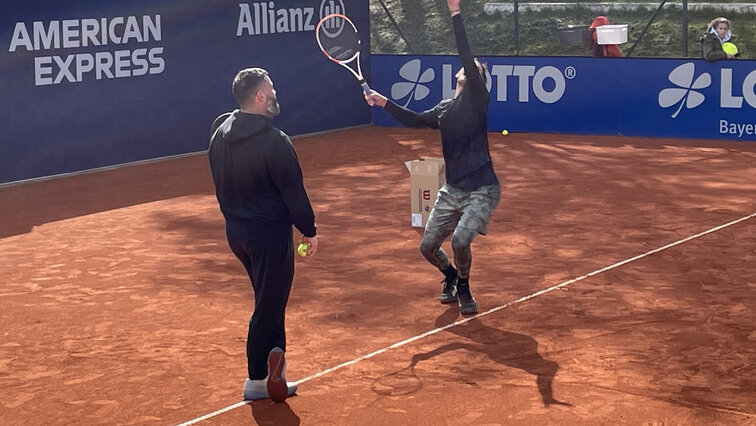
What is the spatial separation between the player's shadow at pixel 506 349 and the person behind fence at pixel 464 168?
1.45 feet

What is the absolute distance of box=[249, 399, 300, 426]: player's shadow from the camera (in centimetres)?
735

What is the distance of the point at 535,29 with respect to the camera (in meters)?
29.8

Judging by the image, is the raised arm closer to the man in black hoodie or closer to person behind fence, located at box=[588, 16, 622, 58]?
the man in black hoodie

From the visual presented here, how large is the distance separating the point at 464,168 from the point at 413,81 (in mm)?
13710

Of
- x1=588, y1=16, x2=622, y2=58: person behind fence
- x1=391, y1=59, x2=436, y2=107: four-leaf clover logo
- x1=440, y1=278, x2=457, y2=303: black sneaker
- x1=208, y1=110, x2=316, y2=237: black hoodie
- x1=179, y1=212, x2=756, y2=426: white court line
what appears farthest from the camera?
x1=391, y1=59, x2=436, y2=107: four-leaf clover logo

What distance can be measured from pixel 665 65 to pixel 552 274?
35.6 feet

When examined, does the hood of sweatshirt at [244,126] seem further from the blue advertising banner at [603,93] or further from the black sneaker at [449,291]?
the blue advertising banner at [603,93]

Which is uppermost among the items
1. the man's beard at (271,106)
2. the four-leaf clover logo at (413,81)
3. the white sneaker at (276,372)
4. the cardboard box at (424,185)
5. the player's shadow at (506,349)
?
the man's beard at (271,106)

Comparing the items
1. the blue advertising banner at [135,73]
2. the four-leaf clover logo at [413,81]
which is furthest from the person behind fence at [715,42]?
the blue advertising banner at [135,73]

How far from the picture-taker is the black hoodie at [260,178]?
7207 millimetres

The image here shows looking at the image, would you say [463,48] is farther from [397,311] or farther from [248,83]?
[248,83]

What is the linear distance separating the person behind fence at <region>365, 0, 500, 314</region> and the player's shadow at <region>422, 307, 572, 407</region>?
0.44m

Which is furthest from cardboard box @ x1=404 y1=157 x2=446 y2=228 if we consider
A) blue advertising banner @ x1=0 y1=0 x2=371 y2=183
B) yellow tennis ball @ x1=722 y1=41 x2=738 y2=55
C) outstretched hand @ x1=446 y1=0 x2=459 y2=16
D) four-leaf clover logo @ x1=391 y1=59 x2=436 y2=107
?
four-leaf clover logo @ x1=391 y1=59 x2=436 y2=107

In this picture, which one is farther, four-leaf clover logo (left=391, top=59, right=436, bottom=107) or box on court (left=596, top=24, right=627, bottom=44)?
four-leaf clover logo (left=391, top=59, right=436, bottom=107)
